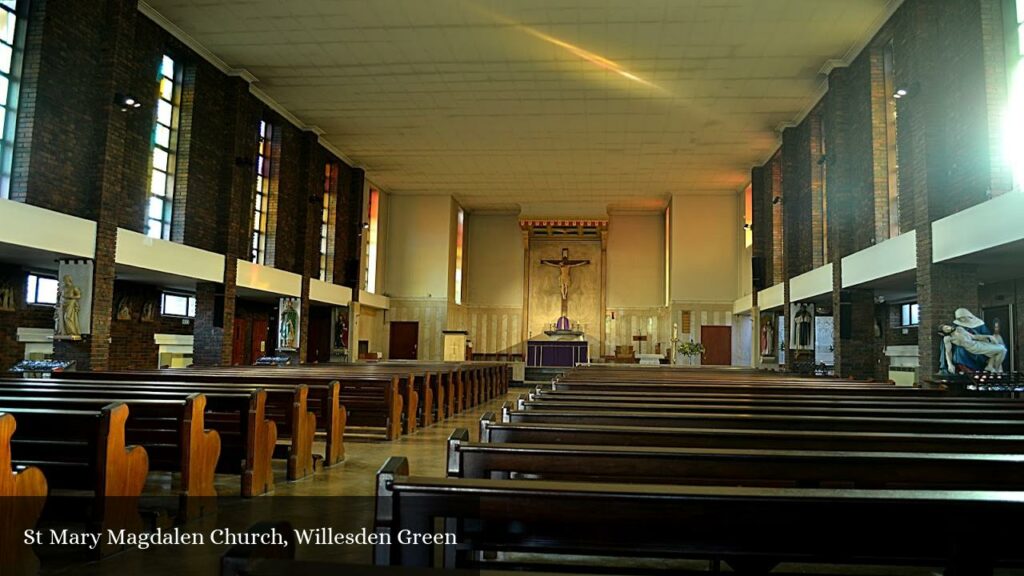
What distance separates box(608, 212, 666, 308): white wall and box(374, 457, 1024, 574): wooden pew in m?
23.4

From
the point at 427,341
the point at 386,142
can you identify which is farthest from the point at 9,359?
the point at 427,341

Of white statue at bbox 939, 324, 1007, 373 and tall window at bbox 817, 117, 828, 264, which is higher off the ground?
tall window at bbox 817, 117, 828, 264

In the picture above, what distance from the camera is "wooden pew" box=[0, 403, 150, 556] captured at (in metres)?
3.43

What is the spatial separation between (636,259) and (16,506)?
75.3 feet

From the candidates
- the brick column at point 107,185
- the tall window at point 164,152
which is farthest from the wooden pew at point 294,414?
the tall window at point 164,152

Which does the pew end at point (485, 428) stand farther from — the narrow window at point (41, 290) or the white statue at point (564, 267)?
the white statue at point (564, 267)

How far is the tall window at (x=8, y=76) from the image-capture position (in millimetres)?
9227

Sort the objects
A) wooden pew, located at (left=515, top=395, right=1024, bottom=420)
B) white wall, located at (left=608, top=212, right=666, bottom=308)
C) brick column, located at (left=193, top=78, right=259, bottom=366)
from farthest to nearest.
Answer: white wall, located at (left=608, top=212, right=666, bottom=308)
brick column, located at (left=193, top=78, right=259, bottom=366)
wooden pew, located at (left=515, top=395, right=1024, bottom=420)

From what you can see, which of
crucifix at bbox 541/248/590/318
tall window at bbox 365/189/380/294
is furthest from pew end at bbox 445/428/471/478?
crucifix at bbox 541/248/590/318

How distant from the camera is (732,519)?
1.38 metres

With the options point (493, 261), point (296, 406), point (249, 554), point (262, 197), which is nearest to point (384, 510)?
point (249, 554)

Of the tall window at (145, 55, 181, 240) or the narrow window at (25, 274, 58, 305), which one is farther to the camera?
the tall window at (145, 55, 181, 240)

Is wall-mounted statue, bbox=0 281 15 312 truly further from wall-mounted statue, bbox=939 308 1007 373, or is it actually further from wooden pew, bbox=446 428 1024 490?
wall-mounted statue, bbox=939 308 1007 373

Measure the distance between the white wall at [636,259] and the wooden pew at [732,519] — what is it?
23.4m
